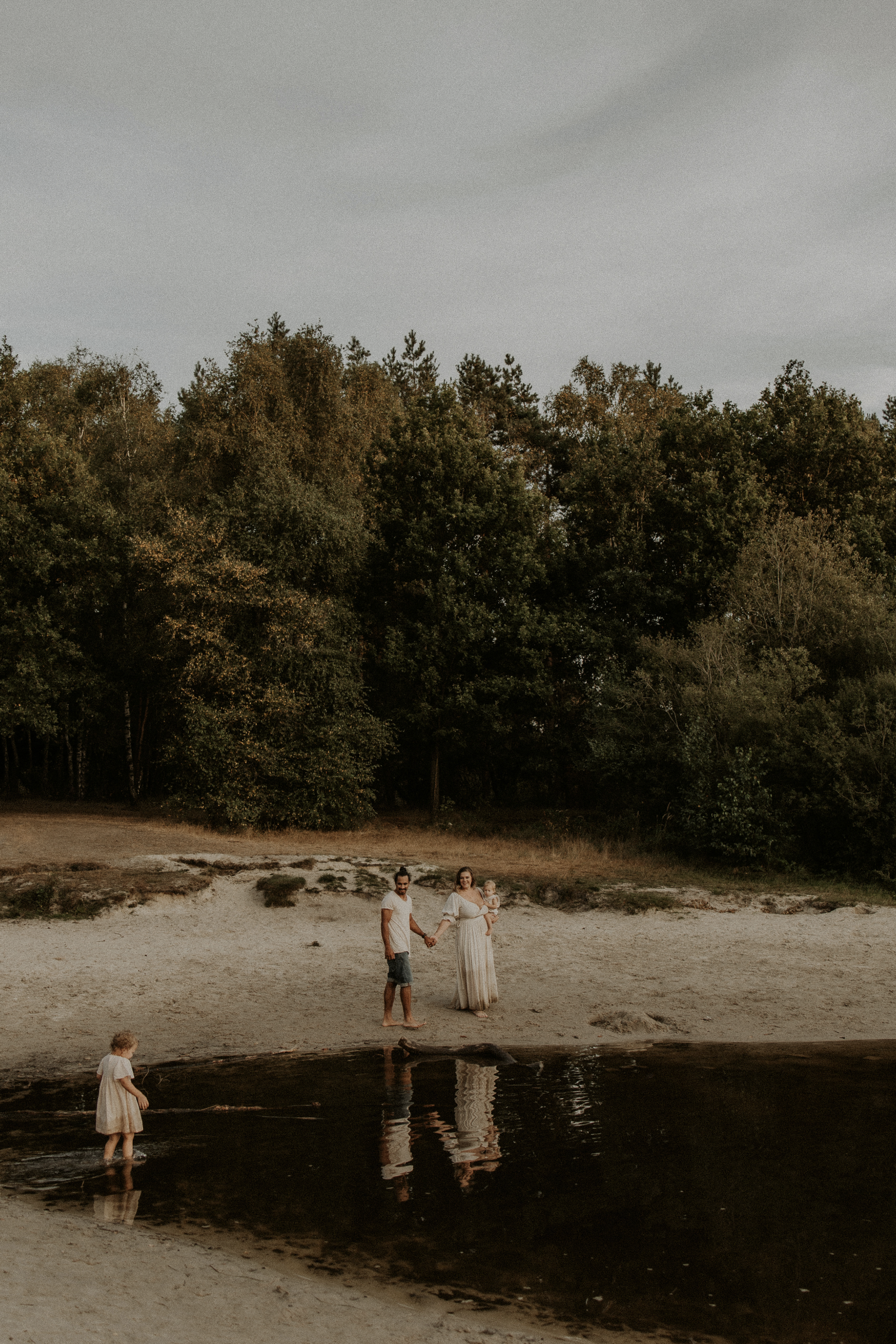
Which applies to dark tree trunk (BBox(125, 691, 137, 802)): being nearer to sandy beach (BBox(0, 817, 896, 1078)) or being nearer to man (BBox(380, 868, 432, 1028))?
sandy beach (BBox(0, 817, 896, 1078))

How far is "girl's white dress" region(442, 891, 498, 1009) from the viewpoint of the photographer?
15070 mm

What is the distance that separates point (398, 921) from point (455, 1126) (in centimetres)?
391

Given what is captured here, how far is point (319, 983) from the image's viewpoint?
17.8 meters

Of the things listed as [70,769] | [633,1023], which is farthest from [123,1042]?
[70,769]

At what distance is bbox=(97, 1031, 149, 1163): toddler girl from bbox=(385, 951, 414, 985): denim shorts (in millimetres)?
5153

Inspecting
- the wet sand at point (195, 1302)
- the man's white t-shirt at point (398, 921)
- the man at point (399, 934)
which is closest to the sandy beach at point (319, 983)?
the wet sand at point (195, 1302)

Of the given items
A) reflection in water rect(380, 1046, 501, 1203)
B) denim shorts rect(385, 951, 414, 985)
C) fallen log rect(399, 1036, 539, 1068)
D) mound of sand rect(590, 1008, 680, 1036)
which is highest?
denim shorts rect(385, 951, 414, 985)

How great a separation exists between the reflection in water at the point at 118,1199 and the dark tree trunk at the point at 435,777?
91.2ft

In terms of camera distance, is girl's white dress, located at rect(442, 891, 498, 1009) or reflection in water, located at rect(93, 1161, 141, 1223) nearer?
reflection in water, located at rect(93, 1161, 141, 1223)

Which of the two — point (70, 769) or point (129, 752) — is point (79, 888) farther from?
point (70, 769)

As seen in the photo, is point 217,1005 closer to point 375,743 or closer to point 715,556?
point 375,743

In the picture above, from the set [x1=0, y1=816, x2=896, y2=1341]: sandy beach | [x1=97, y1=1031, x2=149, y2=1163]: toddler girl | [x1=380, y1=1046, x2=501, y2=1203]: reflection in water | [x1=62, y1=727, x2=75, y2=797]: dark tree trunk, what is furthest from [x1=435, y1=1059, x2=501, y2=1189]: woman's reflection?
[x1=62, y1=727, x2=75, y2=797]: dark tree trunk

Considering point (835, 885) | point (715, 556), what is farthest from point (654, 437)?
point (835, 885)

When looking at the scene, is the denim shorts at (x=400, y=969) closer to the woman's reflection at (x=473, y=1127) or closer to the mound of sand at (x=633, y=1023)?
the woman's reflection at (x=473, y=1127)
